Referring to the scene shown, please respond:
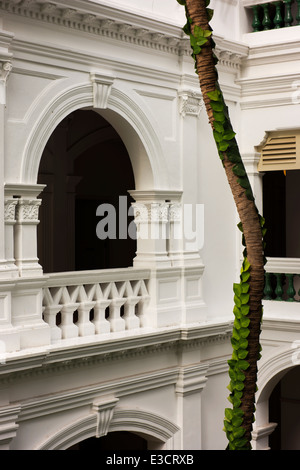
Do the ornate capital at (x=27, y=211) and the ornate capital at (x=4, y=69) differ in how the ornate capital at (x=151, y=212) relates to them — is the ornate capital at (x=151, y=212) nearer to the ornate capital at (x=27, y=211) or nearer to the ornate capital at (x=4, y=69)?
the ornate capital at (x=27, y=211)

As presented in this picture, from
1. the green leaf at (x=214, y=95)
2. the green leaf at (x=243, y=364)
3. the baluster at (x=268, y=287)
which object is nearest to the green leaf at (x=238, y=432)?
the green leaf at (x=243, y=364)

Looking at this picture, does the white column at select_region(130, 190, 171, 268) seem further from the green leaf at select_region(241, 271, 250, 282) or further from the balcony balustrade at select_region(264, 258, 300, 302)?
the green leaf at select_region(241, 271, 250, 282)

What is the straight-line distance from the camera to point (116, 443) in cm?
1287

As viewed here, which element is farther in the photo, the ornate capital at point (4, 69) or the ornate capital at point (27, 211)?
the ornate capital at point (27, 211)

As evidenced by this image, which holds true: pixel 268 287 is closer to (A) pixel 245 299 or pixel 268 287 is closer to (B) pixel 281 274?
(B) pixel 281 274

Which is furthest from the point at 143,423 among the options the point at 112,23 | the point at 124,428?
the point at 112,23

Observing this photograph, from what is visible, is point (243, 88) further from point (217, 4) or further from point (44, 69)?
point (44, 69)

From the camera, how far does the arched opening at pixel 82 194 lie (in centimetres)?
1221

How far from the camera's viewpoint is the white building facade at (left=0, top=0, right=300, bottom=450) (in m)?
7.52

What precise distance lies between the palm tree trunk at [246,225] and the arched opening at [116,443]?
775 centimetres

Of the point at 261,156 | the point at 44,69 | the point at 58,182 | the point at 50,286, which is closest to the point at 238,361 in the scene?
the point at 50,286

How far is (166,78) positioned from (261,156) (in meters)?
1.78

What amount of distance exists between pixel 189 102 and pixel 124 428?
366cm

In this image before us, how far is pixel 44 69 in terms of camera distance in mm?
7801
